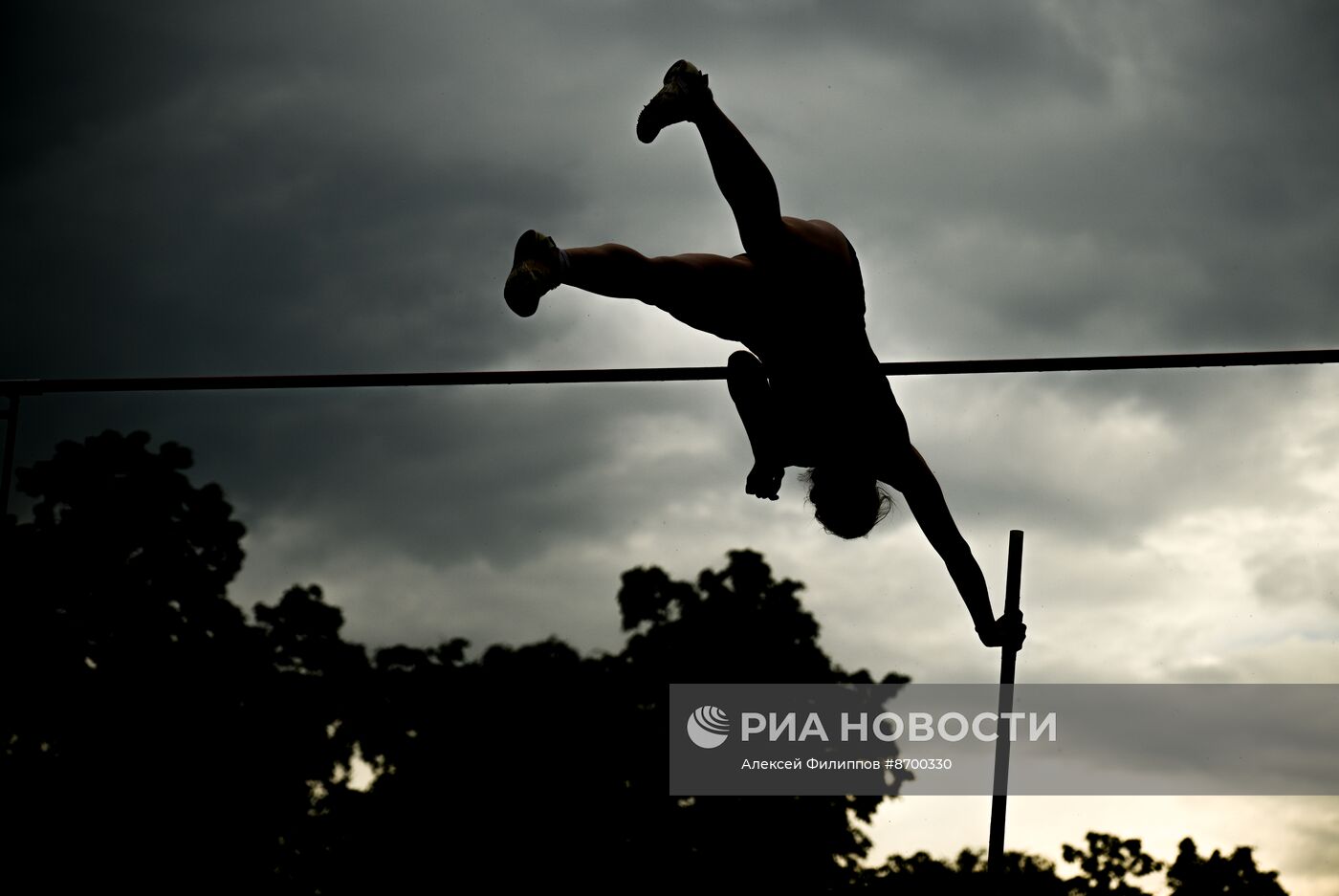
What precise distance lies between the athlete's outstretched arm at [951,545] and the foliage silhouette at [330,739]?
14801mm

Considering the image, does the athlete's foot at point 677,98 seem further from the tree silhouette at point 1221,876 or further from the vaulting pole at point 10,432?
the tree silhouette at point 1221,876

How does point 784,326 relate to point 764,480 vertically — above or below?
above

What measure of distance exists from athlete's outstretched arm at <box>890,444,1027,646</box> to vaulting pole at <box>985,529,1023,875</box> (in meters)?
0.27

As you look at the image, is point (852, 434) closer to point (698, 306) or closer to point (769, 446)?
point (769, 446)

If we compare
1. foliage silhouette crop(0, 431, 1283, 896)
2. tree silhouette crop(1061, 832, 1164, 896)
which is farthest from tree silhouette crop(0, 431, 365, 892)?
tree silhouette crop(1061, 832, 1164, 896)

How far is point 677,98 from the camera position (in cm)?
325

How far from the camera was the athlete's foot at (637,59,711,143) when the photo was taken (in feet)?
10.7

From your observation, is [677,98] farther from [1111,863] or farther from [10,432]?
[1111,863]

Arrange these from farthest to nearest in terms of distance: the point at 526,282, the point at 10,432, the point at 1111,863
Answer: the point at 1111,863 < the point at 10,432 < the point at 526,282

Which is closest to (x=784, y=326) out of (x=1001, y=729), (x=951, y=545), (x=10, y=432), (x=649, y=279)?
(x=649, y=279)

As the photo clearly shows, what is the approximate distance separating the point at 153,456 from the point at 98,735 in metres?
4.46

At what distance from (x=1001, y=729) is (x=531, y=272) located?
2850 mm

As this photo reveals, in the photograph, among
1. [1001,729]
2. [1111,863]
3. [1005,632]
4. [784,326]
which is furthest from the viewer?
[1111,863]

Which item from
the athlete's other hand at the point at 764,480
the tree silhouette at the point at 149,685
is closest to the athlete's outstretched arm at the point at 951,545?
the athlete's other hand at the point at 764,480
